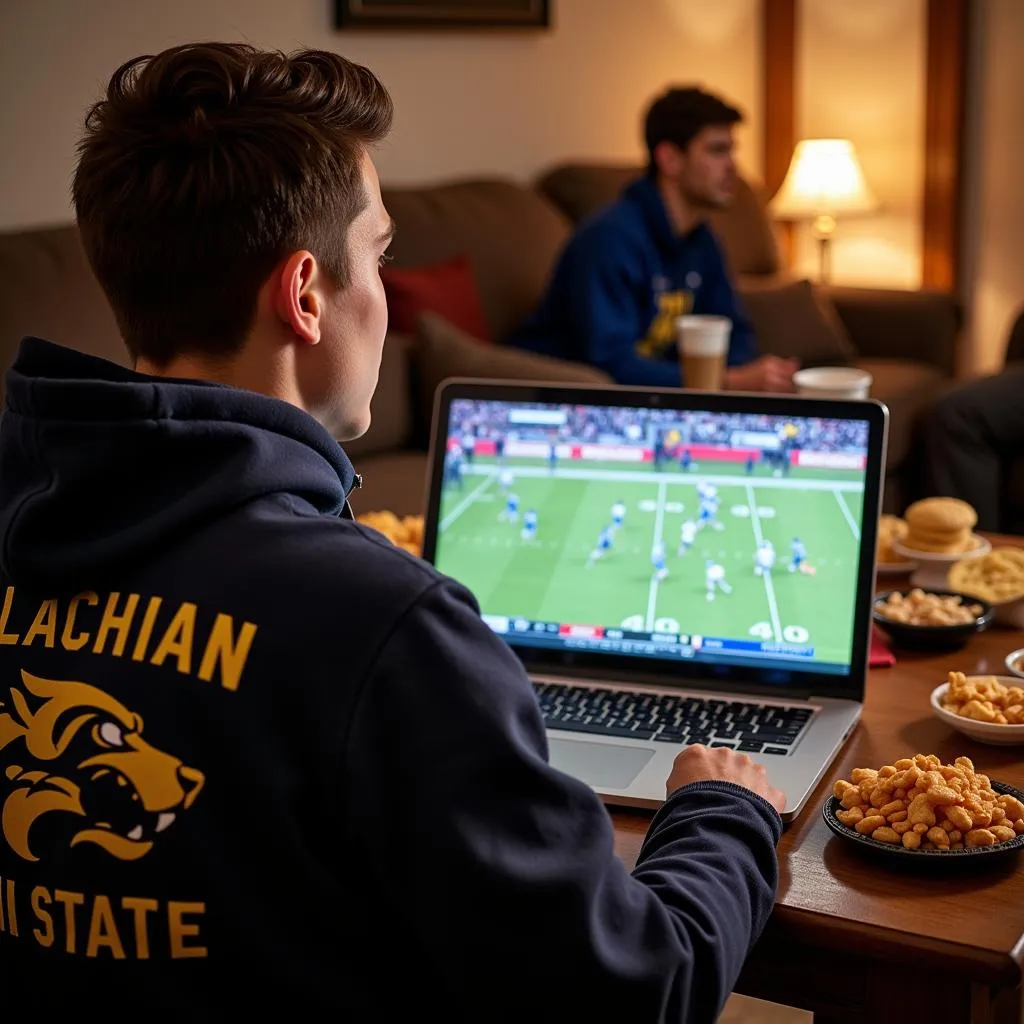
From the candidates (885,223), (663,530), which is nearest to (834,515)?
(663,530)

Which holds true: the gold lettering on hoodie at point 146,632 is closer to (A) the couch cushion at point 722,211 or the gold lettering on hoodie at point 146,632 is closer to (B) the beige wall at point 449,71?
(B) the beige wall at point 449,71

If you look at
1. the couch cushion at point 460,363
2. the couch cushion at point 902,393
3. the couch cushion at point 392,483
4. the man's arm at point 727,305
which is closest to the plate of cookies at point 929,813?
the couch cushion at point 392,483

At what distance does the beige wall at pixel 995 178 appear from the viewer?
4941 millimetres

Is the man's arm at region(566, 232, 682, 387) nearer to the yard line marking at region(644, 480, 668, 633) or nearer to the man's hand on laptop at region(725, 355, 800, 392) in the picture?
the man's hand on laptop at region(725, 355, 800, 392)

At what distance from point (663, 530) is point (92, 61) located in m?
2.23

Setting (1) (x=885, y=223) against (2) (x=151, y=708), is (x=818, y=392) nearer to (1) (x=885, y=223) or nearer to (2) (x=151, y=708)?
(2) (x=151, y=708)

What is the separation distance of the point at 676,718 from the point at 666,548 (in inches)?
7.8

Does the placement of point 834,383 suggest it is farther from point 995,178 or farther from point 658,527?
point 995,178

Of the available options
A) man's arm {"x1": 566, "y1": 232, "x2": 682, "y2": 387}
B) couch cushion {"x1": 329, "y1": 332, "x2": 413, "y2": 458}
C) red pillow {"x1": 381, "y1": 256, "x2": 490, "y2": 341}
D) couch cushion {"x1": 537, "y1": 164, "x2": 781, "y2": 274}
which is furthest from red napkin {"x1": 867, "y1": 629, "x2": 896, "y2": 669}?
couch cushion {"x1": 537, "y1": 164, "x2": 781, "y2": 274}

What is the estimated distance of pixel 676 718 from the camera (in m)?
1.35

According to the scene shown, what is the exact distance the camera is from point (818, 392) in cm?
199

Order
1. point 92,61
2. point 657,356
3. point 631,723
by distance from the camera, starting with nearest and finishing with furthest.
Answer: point 631,723 → point 92,61 → point 657,356

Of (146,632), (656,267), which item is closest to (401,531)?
(146,632)

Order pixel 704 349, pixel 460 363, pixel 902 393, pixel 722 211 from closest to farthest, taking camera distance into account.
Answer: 1. pixel 704 349
2. pixel 460 363
3. pixel 902 393
4. pixel 722 211
